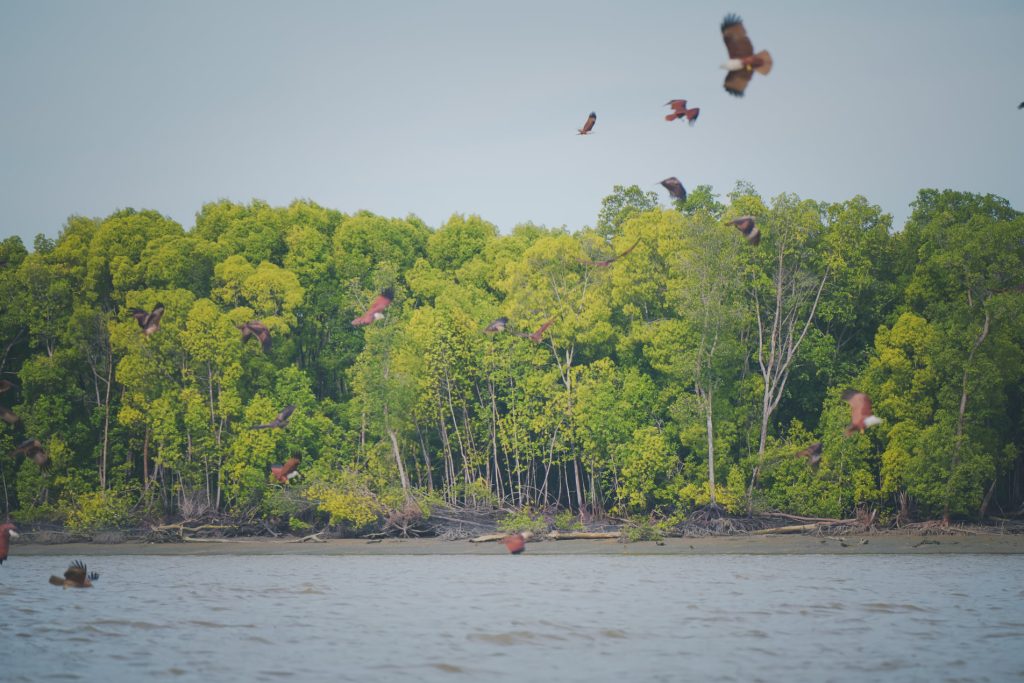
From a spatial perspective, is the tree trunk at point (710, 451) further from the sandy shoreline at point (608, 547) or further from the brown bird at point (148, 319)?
the brown bird at point (148, 319)

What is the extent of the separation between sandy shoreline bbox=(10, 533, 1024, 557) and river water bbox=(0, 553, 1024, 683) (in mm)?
3295

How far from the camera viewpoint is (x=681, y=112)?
17156mm

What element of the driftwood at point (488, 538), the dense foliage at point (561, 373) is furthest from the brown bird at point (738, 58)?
the driftwood at point (488, 538)

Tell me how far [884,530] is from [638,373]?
11950 mm

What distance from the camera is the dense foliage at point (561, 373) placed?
38.1 m

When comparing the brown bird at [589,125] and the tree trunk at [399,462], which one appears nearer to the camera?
the brown bird at [589,125]

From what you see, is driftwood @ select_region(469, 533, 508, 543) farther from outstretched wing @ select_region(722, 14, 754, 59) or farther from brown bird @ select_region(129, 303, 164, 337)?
outstretched wing @ select_region(722, 14, 754, 59)

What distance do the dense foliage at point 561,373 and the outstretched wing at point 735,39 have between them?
26398mm

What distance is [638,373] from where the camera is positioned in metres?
44.8

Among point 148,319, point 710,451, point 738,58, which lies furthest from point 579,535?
point 738,58

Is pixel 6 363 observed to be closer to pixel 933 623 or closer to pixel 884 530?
pixel 884 530

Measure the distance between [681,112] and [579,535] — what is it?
24130 mm

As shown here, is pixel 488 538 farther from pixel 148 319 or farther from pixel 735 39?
pixel 735 39

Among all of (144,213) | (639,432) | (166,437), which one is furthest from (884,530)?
(144,213)
